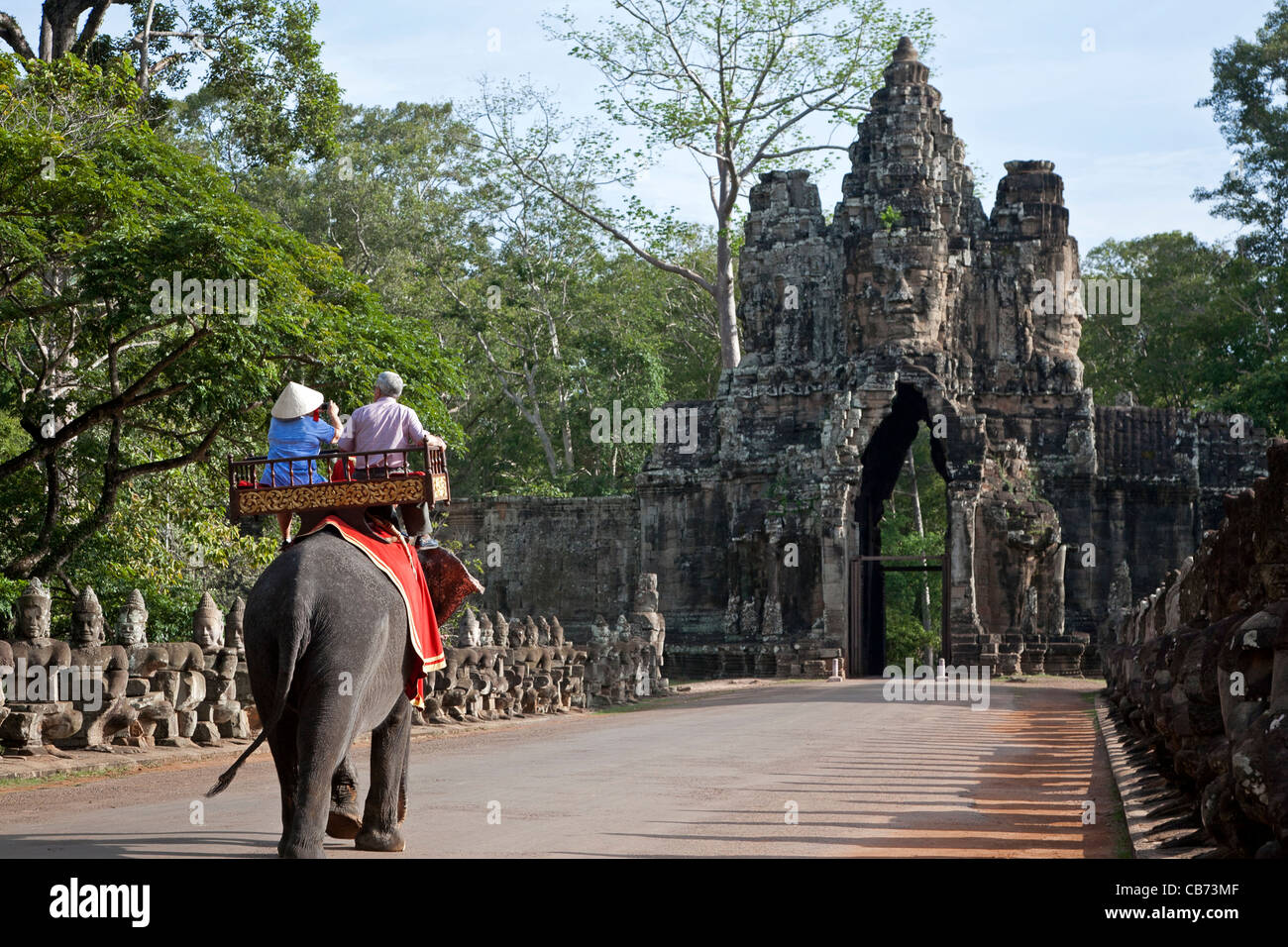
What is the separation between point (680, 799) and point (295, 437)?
3.56 meters

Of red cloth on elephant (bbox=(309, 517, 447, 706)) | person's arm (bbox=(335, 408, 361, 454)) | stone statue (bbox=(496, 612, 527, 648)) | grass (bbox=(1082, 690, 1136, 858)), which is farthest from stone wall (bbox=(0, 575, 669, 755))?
grass (bbox=(1082, 690, 1136, 858))

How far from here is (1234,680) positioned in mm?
6660

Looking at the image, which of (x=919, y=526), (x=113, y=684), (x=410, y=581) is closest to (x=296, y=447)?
(x=410, y=581)

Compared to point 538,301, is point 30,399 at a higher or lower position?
lower

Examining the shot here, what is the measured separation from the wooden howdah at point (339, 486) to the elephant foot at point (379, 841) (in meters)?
1.62

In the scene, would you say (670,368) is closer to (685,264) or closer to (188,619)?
(685,264)

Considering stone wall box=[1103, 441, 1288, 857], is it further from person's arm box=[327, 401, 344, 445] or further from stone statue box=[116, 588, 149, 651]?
stone statue box=[116, 588, 149, 651]

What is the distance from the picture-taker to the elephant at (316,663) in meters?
6.61

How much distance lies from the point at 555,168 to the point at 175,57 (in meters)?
20.9

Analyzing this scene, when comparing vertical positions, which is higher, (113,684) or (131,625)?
(131,625)

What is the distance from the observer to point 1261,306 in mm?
42125

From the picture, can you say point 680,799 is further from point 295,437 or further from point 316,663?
point 316,663

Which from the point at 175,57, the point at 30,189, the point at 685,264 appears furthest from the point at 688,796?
the point at 685,264

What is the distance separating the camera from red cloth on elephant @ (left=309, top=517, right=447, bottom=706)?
736cm
